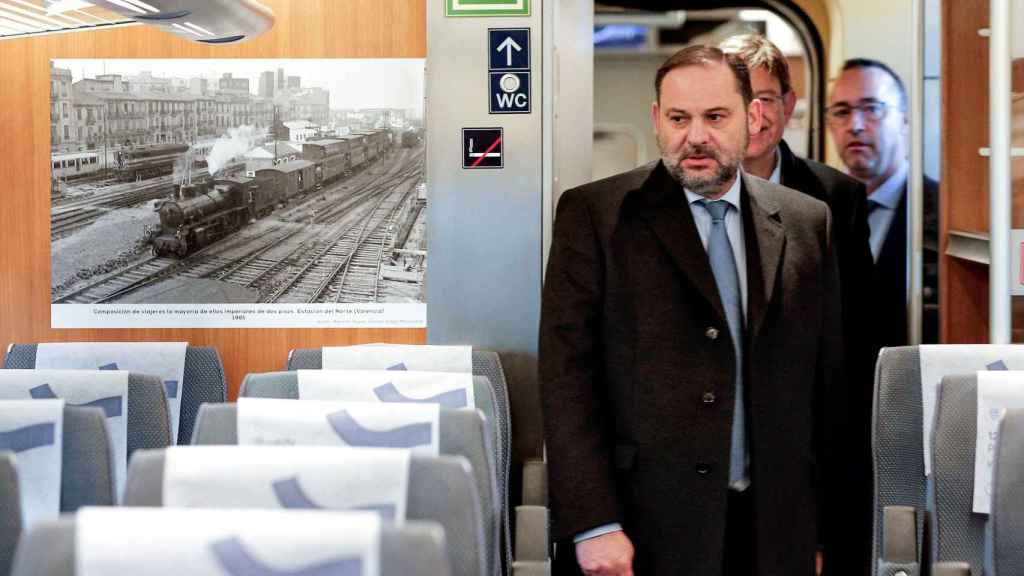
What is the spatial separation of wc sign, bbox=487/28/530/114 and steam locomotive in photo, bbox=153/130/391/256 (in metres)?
0.49

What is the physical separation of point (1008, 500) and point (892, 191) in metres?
3.32

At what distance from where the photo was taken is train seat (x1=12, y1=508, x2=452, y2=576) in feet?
4.93

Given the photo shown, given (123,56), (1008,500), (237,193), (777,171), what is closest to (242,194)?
(237,193)

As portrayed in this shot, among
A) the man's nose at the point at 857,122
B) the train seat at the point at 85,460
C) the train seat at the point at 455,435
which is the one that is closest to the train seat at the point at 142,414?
the train seat at the point at 85,460

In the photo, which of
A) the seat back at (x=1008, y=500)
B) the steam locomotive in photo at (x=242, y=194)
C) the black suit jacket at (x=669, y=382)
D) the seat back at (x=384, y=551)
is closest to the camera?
the seat back at (x=384, y=551)

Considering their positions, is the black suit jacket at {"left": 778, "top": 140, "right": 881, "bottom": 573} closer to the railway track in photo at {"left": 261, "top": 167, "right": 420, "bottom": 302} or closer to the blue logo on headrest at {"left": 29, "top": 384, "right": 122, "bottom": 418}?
the railway track in photo at {"left": 261, "top": 167, "right": 420, "bottom": 302}

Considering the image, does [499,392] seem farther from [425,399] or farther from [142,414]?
[142,414]

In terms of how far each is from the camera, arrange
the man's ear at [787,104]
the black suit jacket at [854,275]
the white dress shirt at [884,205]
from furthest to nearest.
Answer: the white dress shirt at [884,205]
the man's ear at [787,104]
the black suit jacket at [854,275]

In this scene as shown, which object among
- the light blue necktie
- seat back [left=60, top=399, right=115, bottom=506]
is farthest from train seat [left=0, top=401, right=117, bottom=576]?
the light blue necktie

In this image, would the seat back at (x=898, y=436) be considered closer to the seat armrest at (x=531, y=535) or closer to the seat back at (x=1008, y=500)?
the seat back at (x=1008, y=500)

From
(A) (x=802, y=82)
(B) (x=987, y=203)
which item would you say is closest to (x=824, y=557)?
(B) (x=987, y=203)

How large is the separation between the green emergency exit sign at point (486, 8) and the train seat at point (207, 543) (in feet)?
8.68

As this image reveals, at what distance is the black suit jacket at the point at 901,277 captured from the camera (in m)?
4.27

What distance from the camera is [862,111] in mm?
5734
